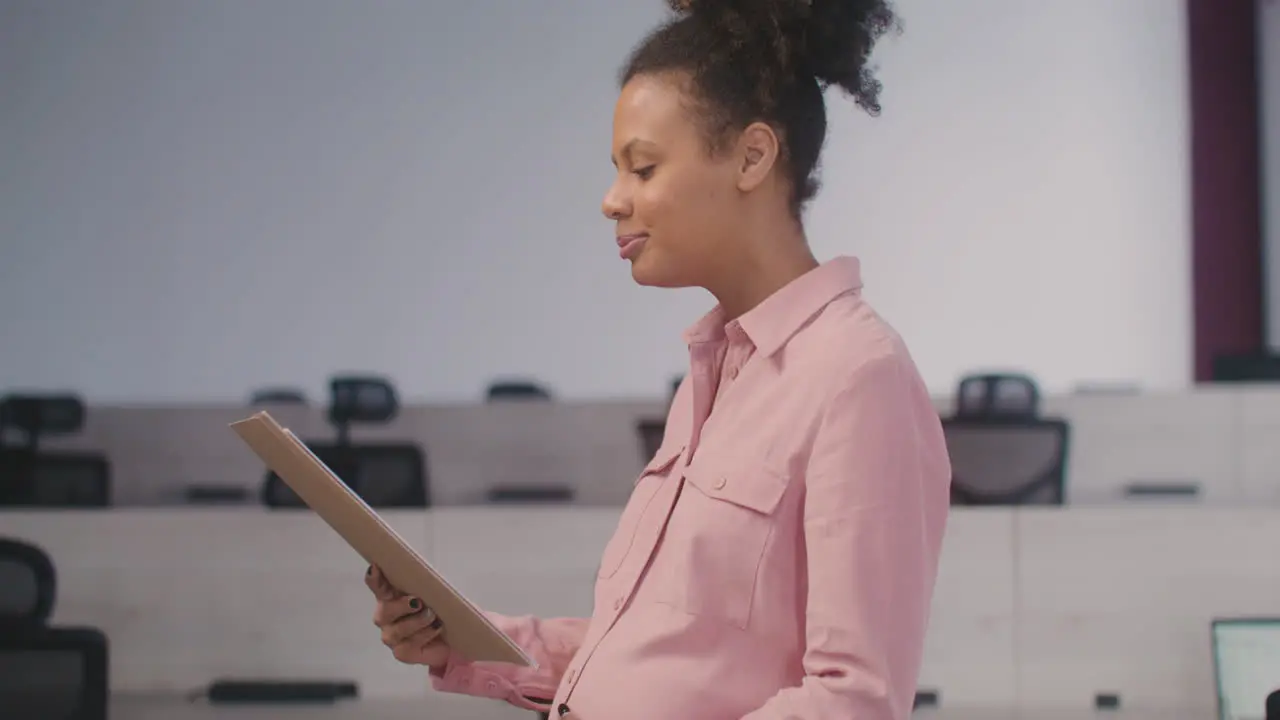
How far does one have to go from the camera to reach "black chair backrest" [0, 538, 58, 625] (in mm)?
2496

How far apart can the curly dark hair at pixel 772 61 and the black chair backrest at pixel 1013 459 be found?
3.74m

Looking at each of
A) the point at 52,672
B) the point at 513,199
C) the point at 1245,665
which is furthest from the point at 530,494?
the point at 513,199

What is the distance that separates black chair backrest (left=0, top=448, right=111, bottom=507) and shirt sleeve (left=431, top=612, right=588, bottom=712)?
3.93 m

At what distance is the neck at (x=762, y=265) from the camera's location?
3.37 ft

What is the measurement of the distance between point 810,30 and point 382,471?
13.3 feet

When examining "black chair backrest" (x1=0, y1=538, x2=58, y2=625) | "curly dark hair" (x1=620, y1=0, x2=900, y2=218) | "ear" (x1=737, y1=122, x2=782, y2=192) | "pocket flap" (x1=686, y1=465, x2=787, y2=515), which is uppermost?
"curly dark hair" (x1=620, y1=0, x2=900, y2=218)

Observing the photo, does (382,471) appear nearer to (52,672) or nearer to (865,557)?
(52,672)

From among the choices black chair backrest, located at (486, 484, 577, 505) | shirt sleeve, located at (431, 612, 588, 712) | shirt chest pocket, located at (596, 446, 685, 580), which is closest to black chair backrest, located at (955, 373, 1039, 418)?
black chair backrest, located at (486, 484, 577, 505)

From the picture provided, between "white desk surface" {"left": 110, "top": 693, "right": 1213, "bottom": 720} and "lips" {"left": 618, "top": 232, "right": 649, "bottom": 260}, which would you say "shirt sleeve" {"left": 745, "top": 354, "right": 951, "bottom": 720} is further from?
"white desk surface" {"left": 110, "top": 693, "right": 1213, "bottom": 720}

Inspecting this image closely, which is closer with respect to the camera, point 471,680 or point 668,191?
point 668,191

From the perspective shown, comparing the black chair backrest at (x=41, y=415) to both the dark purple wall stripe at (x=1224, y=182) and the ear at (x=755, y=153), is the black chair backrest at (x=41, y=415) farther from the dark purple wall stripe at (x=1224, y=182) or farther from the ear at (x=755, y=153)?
the dark purple wall stripe at (x=1224, y=182)

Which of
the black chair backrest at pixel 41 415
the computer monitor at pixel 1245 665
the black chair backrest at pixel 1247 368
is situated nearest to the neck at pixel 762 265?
the computer monitor at pixel 1245 665

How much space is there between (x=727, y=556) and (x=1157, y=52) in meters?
8.21

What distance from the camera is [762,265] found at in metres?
1.03
